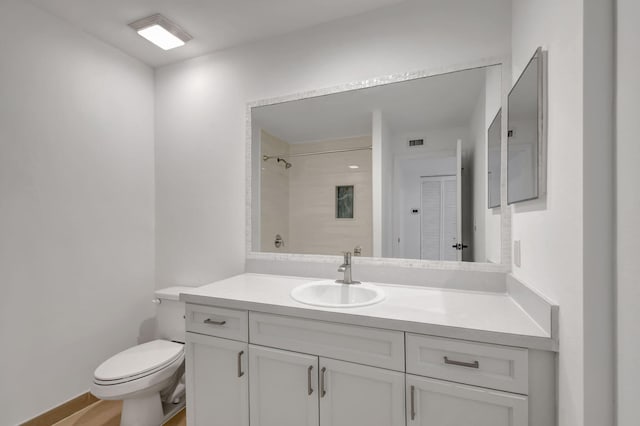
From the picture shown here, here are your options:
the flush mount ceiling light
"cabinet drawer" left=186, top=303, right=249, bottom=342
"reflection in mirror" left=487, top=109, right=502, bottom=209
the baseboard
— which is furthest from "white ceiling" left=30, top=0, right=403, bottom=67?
the baseboard

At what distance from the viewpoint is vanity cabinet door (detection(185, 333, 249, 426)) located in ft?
4.63

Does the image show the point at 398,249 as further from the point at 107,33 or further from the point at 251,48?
the point at 107,33

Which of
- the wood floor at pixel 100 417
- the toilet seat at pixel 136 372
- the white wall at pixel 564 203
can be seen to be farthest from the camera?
the wood floor at pixel 100 417

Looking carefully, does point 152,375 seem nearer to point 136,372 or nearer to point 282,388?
point 136,372

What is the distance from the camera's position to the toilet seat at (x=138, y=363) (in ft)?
5.10

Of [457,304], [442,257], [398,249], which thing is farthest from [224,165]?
[457,304]

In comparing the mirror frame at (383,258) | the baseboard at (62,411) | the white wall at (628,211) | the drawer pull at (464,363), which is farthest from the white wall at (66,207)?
the white wall at (628,211)

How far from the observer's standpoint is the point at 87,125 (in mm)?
1980

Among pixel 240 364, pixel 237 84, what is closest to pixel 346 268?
pixel 240 364

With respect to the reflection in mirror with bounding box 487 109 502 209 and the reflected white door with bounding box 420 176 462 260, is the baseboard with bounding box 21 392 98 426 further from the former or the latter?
the reflection in mirror with bounding box 487 109 502 209

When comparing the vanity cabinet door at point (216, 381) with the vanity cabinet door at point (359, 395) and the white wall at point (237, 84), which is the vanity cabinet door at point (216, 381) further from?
the white wall at point (237, 84)

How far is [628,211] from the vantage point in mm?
667

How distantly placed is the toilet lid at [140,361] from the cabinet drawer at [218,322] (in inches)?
14.7

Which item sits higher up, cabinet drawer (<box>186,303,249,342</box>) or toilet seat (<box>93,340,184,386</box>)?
cabinet drawer (<box>186,303,249,342</box>)
